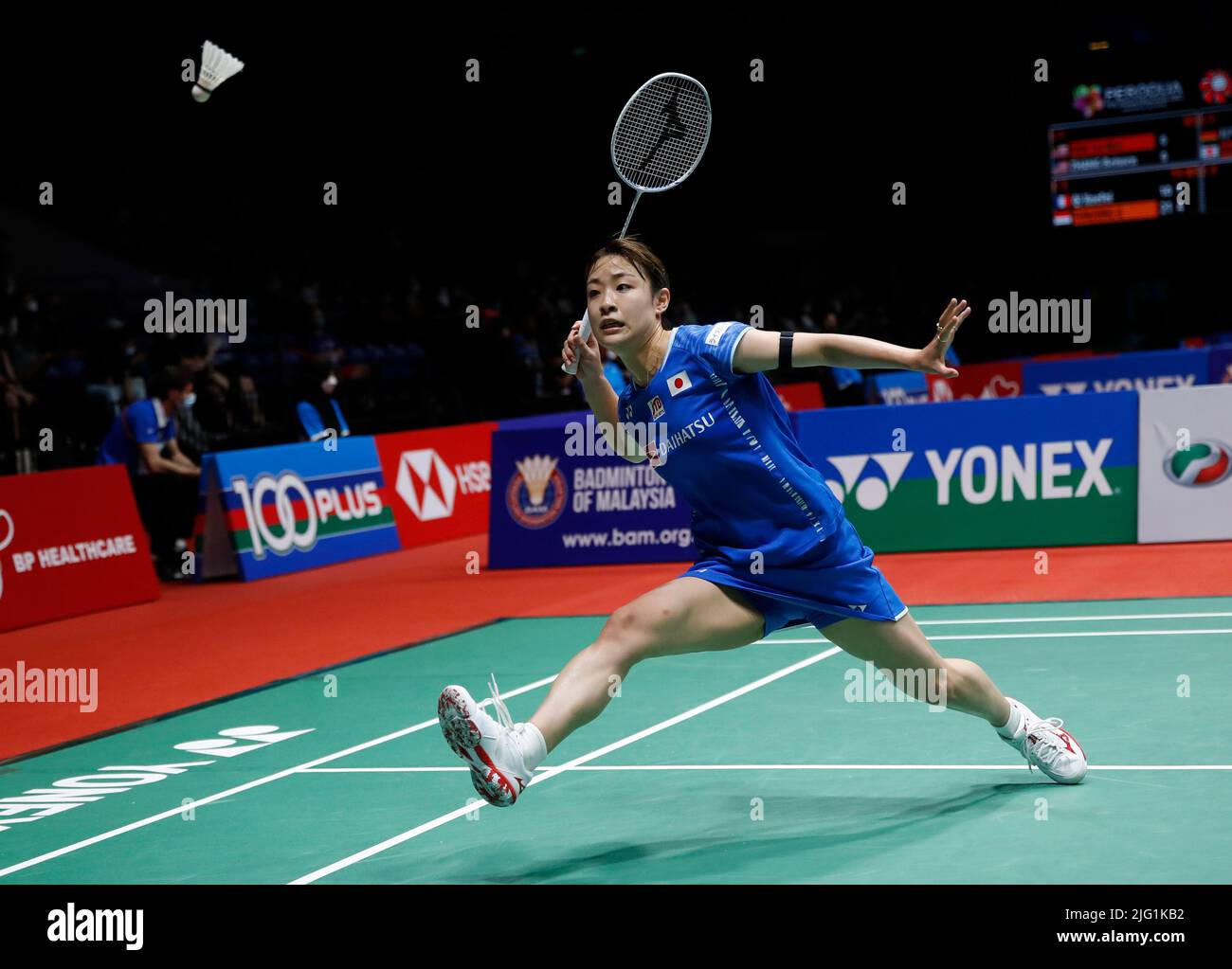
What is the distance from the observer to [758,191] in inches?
1133

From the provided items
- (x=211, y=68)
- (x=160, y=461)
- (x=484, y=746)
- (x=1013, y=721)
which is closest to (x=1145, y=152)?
(x=160, y=461)

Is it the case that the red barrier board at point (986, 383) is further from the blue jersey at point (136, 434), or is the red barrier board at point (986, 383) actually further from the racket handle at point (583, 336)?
the racket handle at point (583, 336)

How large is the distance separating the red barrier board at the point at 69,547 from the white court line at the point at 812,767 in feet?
17.8

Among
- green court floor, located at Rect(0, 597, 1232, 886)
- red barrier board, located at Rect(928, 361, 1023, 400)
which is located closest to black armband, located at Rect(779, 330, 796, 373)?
green court floor, located at Rect(0, 597, 1232, 886)

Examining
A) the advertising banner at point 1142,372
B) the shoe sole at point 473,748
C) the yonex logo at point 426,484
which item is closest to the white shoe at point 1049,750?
the shoe sole at point 473,748

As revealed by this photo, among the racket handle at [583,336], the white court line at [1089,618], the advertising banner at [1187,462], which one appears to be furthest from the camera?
the advertising banner at [1187,462]

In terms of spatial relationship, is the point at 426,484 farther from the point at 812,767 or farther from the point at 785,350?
the point at 785,350

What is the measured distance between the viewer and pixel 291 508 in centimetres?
1273

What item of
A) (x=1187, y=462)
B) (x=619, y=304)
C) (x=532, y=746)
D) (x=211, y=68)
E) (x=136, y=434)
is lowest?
(x=532, y=746)

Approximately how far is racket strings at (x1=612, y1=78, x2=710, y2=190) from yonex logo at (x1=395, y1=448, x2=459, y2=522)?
8624 mm

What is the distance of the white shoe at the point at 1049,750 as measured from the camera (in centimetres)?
475

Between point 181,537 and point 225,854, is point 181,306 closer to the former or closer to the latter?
point 181,537

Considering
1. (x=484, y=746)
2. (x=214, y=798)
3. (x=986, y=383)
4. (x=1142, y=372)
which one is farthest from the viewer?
(x=986, y=383)

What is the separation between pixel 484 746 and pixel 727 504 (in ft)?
3.40
